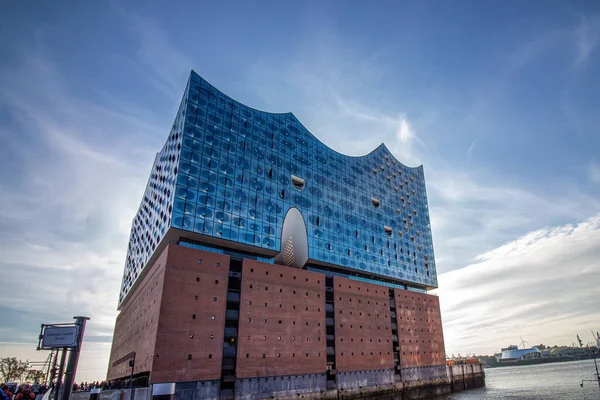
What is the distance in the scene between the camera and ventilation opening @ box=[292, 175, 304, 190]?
165 feet

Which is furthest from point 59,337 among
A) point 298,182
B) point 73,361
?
point 298,182

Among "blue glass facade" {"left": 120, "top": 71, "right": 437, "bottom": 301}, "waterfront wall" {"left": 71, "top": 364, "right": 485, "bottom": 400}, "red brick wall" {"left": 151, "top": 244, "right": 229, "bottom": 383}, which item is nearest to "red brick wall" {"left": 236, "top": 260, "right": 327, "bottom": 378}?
"waterfront wall" {"left": 71, "top": 364, "right": 485, "bottom": 400}

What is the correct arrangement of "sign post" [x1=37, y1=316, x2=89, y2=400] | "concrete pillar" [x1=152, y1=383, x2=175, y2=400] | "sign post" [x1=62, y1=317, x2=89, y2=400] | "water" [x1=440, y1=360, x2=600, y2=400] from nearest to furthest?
"sign post" [x1=62, y1=317, x2=89, y2=400] → "sign post" [x1=37, y1=316, x2=89, y2=400] → "concrete pillar" [x1=152, y1=383, x2=175, y2=400] → "water" [x1=440, y1=360, x2=600, y2=400]

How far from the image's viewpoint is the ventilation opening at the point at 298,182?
165 ft

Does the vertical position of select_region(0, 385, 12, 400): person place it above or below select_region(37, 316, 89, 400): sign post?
below

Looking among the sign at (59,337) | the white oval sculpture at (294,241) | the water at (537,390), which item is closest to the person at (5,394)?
the sign at (59,337)

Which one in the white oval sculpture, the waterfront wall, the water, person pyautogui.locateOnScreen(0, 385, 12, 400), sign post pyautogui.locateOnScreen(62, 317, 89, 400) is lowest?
the water

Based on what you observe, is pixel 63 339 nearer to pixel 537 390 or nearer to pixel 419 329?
pixel 419 329

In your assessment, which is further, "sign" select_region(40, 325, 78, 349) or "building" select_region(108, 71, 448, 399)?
"building" select_region(108, 71, 448, 399)

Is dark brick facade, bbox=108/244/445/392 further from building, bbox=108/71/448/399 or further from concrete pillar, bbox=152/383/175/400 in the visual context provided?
concrete pillar, bbox=152/383/175/400

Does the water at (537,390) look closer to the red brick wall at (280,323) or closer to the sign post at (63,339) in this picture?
the red brick wall at (280,323)

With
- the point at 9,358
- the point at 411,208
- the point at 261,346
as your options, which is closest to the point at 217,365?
the point at 261,346

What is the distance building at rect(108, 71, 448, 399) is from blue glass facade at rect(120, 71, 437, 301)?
0.57 ft

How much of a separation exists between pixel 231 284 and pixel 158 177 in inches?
833
